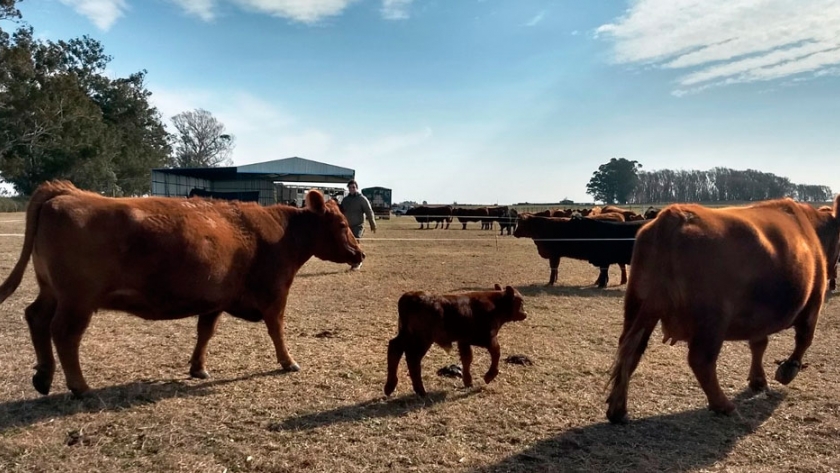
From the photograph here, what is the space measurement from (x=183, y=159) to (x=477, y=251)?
57.2 meters

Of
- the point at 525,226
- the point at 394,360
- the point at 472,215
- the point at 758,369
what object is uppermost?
the point at 472,215

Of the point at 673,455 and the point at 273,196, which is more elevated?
the point at 273,196

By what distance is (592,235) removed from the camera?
1241cm

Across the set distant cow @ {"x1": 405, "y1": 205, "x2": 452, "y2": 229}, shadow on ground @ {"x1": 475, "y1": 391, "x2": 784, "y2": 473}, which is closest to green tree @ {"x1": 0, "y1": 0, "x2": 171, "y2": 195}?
distant cow @ {"x1": 405, "y1": 205, "x2": 452, "y2": 229}

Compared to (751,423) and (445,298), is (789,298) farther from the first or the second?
(445,298)

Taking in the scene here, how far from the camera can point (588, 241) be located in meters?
12.1

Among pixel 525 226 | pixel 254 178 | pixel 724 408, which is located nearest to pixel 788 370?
pixel 724 408

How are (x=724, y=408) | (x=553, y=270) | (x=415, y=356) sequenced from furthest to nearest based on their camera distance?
(x=553, y=270) < (x=415, y=356) < (x=724, y=408)

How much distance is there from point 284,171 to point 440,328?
44.9 meters

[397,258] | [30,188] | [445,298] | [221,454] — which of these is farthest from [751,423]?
[30,188]

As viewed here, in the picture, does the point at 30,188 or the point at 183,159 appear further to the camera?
the point at 183,159

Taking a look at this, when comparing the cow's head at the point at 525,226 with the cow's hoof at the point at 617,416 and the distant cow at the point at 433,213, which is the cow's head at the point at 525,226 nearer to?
the cow's hoof at the point at 617,416

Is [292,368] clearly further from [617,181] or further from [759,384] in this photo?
[617,181]

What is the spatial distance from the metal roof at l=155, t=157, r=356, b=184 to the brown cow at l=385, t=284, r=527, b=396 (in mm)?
42608
